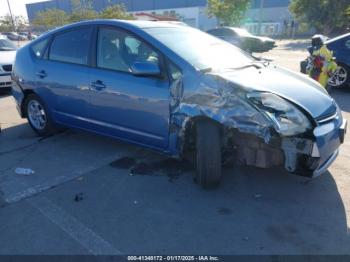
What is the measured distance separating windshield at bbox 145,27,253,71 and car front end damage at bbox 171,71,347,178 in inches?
15.7

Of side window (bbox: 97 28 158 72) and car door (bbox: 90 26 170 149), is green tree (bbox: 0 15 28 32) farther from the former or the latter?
car door (bbox: 90 26 170 149)

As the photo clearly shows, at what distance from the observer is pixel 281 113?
10.3 feet

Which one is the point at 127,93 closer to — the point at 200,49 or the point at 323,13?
the point at 200,49

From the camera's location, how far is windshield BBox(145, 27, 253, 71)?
148 inches

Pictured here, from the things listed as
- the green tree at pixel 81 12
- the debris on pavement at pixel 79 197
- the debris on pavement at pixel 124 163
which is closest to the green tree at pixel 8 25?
the green tree at pixel 81 12

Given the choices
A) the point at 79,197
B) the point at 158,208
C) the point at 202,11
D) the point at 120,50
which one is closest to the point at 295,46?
the point at 120,50

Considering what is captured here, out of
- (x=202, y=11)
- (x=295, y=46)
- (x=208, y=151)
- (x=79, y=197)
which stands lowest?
(x=202, y=11)

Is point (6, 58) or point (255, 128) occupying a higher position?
point (255, 128)

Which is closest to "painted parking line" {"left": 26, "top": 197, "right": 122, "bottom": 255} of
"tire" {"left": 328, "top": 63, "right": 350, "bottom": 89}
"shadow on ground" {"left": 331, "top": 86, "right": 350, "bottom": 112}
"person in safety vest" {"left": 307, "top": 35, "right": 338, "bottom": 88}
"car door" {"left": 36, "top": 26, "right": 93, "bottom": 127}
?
"car door" {"left": 36, "top": 26, "right": 93, "bottom": 127}

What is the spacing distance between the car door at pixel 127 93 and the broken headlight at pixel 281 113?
3.31ft

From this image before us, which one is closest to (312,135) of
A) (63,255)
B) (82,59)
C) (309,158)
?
(309,158)

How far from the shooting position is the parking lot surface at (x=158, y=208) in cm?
282

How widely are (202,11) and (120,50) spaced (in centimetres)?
6122

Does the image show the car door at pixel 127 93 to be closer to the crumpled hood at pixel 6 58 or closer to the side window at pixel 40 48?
the side window at pixel 40 48
